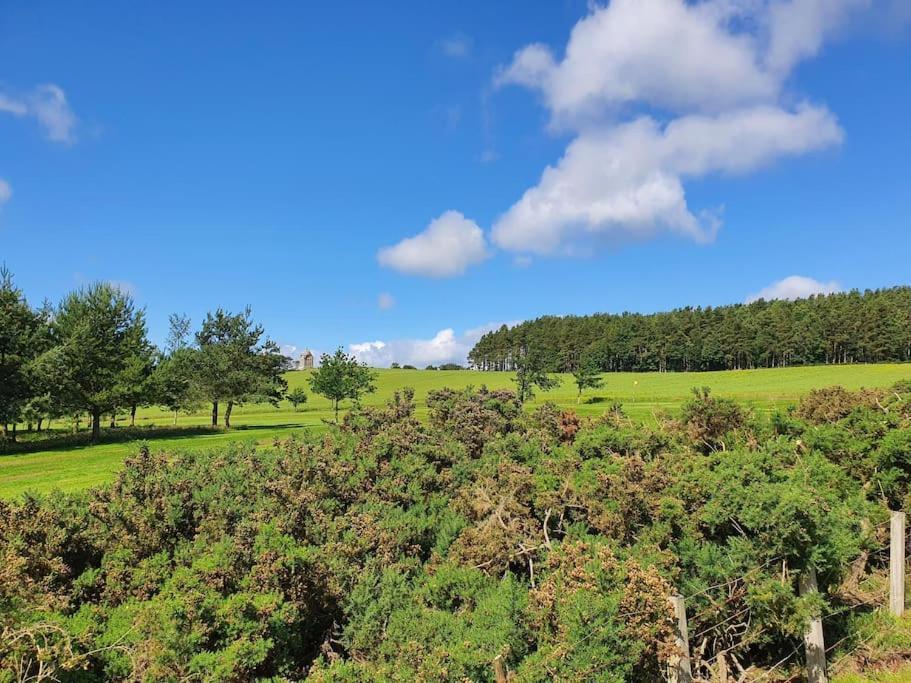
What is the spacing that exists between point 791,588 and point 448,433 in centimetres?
581

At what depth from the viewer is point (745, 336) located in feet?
343

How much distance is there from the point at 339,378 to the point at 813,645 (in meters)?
40.9

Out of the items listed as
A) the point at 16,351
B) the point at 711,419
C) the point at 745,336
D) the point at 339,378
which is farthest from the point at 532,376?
the point at 745,336

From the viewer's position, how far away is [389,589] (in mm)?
5184

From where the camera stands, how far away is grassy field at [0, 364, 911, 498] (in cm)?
1745

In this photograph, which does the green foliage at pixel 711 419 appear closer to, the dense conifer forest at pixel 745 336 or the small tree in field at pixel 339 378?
the small tree in field at pixel 339 378

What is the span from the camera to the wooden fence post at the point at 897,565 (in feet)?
23.0

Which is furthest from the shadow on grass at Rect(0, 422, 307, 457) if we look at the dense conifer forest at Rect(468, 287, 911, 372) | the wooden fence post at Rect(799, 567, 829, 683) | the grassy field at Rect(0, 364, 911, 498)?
the dense conifer forest at Rect(468, 287, 911, 372)

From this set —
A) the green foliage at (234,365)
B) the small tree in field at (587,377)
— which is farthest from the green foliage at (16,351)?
the small tree in field at (587,377)

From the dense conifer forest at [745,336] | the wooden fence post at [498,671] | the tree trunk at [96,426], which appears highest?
the dense conifer forest at [745,336]

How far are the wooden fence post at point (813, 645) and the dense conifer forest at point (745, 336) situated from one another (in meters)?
81.7


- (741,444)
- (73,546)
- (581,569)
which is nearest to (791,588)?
(581,569)

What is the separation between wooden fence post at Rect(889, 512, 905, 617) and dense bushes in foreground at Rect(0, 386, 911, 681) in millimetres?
499

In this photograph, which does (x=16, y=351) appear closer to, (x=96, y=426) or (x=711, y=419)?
(x=96, y=426)
